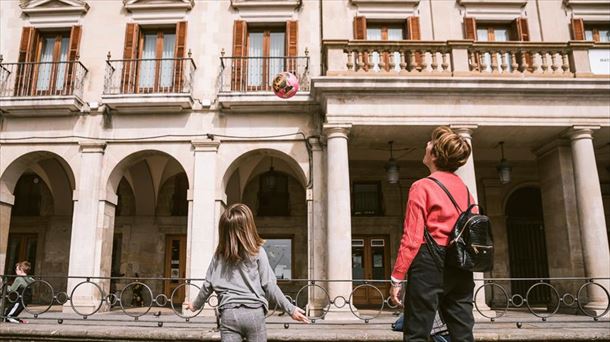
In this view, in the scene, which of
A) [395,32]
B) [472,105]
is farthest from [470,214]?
[395,32]

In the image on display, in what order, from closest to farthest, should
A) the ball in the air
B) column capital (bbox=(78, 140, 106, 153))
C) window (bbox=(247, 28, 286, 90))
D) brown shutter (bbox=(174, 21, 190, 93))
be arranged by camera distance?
the ball in the air → column capital (bbox=(78, 140, 106, 153)) → brown shutter (bbox=(174, 21, 190, 93)) → window (bbox=(247, 28, 286, 90))

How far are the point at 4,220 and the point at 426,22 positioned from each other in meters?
13.1

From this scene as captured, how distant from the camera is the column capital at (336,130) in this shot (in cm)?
1122

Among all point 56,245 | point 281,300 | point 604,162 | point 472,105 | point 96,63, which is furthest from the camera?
point 56,245

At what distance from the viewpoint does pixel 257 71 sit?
13.2 meters

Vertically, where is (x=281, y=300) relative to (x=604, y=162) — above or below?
below

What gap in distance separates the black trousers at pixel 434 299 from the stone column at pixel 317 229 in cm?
845

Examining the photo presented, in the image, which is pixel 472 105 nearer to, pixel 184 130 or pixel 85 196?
pixel 184 130

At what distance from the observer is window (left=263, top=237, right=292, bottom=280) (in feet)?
52.3

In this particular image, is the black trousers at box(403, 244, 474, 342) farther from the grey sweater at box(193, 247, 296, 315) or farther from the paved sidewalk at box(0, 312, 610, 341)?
the paved sidewalk at box(0, 312, 610, 341)

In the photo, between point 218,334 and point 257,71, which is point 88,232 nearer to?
point 257,71

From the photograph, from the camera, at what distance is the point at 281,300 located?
365 cm

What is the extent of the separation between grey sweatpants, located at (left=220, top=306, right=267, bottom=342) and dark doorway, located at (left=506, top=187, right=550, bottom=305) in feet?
46.7

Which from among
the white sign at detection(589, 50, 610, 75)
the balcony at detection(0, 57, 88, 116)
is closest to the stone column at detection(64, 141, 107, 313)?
the balcony at detection(0, 57, 88, 116)
